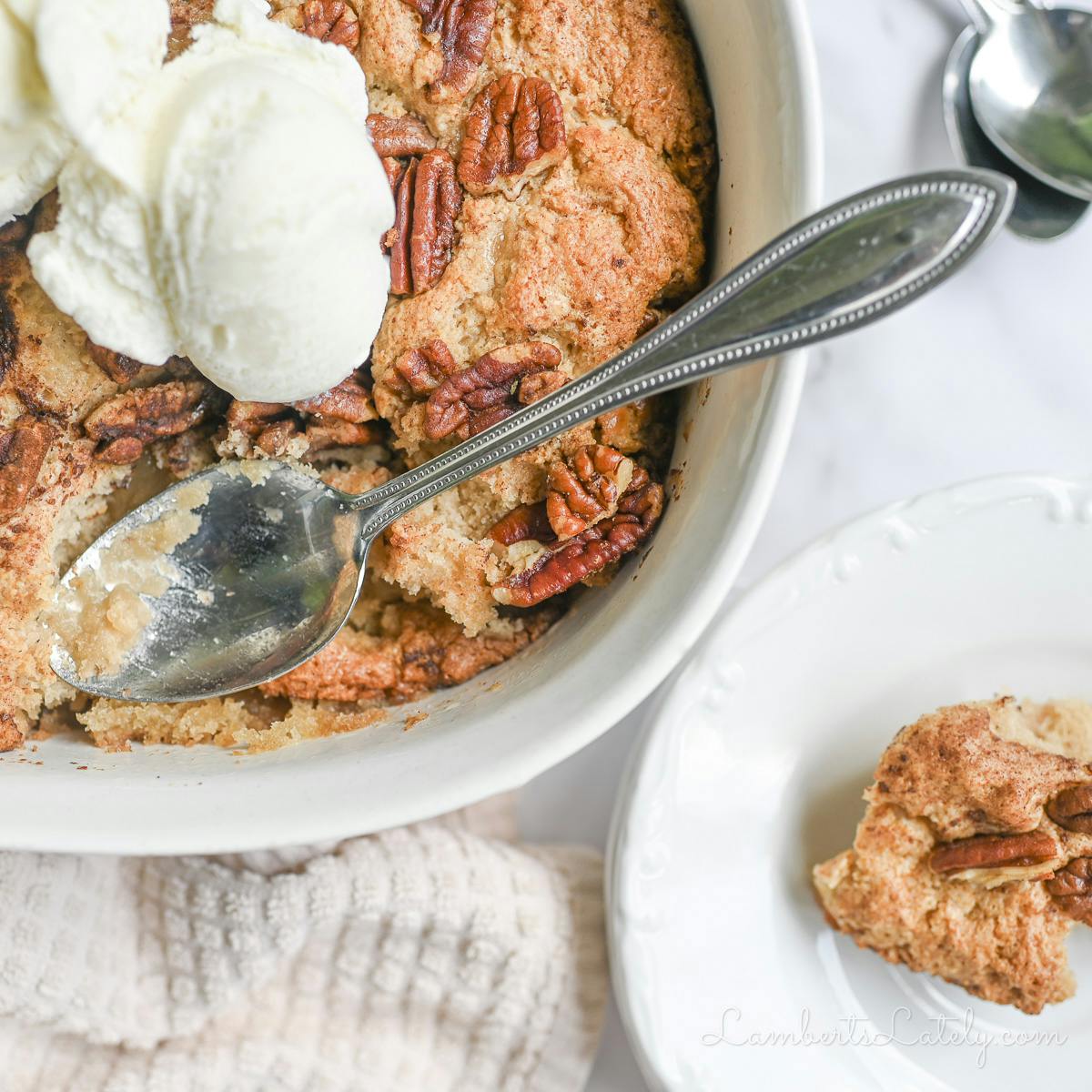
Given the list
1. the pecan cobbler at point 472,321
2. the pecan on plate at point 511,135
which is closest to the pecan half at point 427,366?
the pecan cobbler at point 472,321

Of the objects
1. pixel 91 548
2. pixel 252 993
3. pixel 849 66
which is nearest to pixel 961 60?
pixel 849 66

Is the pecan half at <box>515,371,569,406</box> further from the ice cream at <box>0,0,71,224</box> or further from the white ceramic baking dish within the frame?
the ice cream at <box>0,0,71,224</box>

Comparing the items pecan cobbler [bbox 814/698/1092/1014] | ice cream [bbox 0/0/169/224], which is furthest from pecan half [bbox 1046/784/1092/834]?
ice cream [bbox 0/0/169/224]

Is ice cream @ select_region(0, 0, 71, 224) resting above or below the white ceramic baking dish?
above

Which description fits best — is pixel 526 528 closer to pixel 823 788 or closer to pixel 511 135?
pixel 511 135

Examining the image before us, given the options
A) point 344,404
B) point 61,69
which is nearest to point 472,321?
point 344,404

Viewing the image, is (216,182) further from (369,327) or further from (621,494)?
(621,494)
